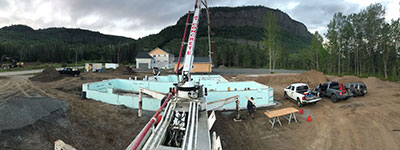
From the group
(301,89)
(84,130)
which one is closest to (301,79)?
(301,89)

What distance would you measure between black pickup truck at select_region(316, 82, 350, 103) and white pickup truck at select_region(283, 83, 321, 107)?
4.63 feet

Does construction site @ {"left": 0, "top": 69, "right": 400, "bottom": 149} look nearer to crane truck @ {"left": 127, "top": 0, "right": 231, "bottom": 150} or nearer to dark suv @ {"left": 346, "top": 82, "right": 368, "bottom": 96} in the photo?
crane truck @ {"left": 127, "top": 0, "right": 231, "bottom": 150}

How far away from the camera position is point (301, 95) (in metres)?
12.6

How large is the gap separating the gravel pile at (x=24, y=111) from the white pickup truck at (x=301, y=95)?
48.9ft

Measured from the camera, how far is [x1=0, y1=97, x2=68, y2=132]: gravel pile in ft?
24.0

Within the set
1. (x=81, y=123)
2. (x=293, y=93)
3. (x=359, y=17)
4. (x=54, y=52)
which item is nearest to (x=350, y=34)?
(x=359, y=17)

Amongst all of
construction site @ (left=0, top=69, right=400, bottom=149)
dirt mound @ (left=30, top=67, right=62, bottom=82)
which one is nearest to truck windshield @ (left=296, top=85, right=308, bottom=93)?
construction site @ (left=0, top=69, right=400, bottom=149)

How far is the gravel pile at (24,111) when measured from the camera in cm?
732

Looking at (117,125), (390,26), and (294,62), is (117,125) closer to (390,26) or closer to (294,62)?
(390,26)

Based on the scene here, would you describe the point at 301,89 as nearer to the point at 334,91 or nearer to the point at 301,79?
the point at 334,91

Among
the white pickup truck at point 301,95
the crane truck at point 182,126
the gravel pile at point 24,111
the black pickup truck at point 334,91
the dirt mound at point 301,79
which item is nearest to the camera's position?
the crane truck at point 182,126

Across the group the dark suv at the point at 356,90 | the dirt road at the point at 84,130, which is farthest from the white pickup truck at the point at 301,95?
the dirt road at the point at 84,130

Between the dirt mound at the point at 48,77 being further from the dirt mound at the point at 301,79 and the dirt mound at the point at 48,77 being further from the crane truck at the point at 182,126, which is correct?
the dirt mound at the point at 301,79

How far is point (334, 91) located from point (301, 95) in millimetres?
3404
